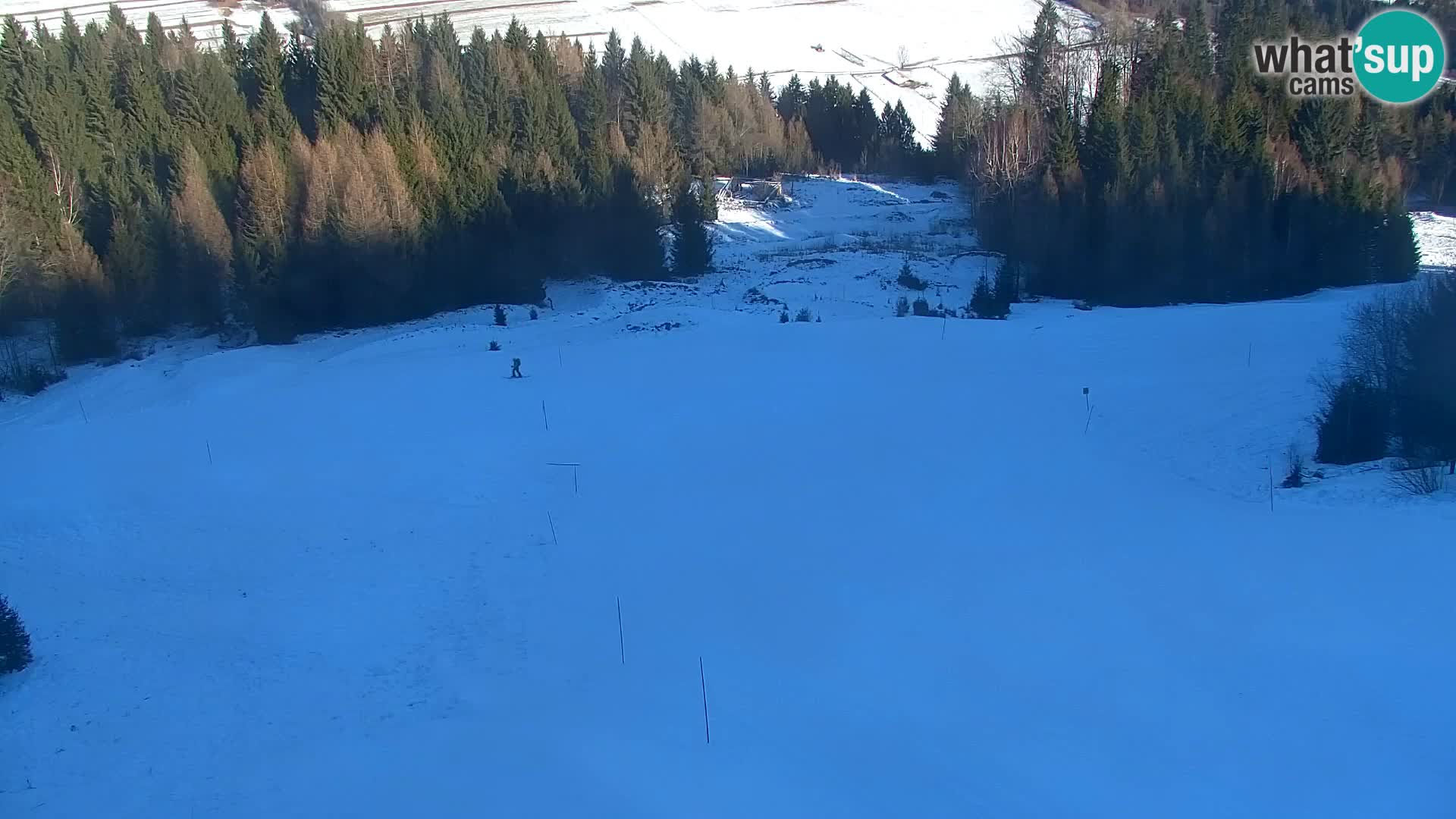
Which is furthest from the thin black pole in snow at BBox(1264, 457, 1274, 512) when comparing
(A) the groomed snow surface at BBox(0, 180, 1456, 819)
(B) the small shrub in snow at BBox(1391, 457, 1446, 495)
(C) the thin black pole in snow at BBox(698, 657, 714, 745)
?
(C) the thin black pole in snow at BBox(698, 657, 714, 745)

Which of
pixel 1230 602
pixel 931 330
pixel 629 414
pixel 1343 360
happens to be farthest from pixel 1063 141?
pixel 1230 602

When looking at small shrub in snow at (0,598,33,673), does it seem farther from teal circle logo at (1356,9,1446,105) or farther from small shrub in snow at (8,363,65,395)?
teal circle logo at (1356,9,1446,105)

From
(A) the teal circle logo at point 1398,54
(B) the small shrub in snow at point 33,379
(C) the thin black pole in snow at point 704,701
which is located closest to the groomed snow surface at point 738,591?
(C) the thin black pole in snow at point 704,701

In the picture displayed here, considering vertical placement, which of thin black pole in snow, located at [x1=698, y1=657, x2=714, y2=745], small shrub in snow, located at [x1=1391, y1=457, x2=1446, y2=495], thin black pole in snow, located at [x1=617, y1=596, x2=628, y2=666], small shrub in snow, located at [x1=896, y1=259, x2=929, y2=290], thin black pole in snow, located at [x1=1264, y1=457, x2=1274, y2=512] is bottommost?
thin black pole in snow, located at [x1=698, y1=657, x2=714, y2=745]

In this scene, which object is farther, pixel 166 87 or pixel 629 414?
pixel 166 87

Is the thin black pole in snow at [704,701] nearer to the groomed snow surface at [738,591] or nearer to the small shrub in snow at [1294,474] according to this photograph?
the groomed snow surface at [738,591]

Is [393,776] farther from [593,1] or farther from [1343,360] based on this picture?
[593,1]
